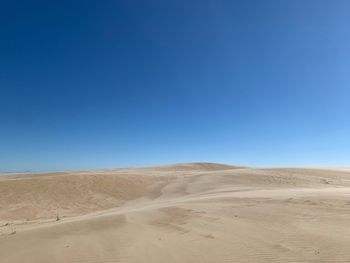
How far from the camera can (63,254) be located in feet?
22.1

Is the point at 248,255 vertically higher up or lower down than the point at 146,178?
lower down

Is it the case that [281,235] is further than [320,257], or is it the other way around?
[281,235]

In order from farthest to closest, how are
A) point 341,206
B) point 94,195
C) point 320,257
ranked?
point 94,195 < point 341,206 < point 320,257

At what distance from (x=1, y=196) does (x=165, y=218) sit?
16.7 m

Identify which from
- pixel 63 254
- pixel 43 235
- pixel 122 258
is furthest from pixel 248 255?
pixel 43 235

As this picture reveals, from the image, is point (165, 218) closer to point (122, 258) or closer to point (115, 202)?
point (122, 258)

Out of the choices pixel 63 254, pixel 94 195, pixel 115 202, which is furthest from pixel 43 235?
pixel 94 195

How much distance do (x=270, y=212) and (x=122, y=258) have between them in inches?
221

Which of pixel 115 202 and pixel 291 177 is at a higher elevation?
pixel 291 177

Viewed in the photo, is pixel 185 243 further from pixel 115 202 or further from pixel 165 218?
pixel 115 202

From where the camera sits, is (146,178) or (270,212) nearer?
(270,212)

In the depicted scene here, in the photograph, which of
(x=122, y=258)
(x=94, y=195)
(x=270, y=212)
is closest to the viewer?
(x=122, y=258)

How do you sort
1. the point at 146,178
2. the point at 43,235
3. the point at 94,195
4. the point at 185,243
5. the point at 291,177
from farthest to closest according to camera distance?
the point at 146,178
the point at 291,177
the point at 94,195
the point at 43,235
the point at 185,243

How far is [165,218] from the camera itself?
10.2 meters
